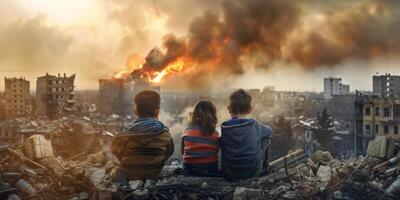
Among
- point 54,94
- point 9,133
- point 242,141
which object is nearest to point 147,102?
point 242,141

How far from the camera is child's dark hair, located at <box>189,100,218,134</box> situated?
5.50 metres

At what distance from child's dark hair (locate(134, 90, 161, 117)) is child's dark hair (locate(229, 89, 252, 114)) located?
110 centimetres

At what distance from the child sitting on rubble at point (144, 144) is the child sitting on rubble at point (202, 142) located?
1.02ft

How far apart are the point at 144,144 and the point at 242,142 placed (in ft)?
4.62

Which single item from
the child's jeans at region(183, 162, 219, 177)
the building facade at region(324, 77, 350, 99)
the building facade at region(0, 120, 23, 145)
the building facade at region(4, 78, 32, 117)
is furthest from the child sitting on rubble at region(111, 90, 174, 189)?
the building facade at region(324, 77, 350, 99)

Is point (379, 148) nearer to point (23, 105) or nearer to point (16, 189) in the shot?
point (16, 189)

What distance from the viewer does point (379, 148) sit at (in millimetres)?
6801

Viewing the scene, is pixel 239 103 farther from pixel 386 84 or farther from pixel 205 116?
pixel 386 84

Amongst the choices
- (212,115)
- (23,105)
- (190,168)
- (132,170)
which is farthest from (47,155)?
(23,105)

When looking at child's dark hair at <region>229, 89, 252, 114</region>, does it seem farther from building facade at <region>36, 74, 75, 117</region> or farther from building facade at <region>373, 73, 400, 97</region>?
building facade at <region>36, 74, 75, 117</region>

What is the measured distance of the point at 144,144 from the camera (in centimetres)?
534

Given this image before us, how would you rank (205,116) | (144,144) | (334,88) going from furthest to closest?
(334,88) < (205,116) < (144,144)

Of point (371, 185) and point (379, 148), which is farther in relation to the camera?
point (379, 148)

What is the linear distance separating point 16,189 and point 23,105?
47.0 metres
